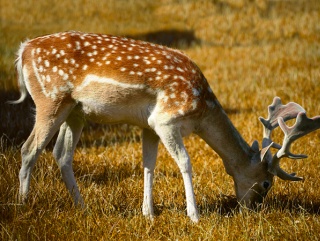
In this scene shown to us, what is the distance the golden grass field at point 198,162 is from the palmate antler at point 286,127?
10.7 inches

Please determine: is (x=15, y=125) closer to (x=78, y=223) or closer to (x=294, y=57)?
(x=78, y=223)

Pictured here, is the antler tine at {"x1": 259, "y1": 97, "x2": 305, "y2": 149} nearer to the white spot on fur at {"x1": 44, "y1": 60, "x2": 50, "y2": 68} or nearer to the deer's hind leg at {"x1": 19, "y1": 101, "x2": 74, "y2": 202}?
the deer's hind leg at {"x1": 19, "y1": 101, "x2": 74, "y2": 202}

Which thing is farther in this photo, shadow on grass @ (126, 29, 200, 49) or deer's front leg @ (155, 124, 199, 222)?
shadow on grass @ (126, 29, 200, 49)

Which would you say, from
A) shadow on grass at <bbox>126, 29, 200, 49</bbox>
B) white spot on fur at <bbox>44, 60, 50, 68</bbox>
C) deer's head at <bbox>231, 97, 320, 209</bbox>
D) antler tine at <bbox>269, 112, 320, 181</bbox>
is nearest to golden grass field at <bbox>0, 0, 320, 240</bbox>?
shadow on grass at <bbox>126, 29, 200, 49</bbox>

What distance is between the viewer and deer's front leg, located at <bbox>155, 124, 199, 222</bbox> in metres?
3.94

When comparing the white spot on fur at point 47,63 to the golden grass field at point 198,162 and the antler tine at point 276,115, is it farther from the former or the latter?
the antler tine at point 276,115

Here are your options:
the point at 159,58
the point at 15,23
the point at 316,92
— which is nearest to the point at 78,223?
the point at 159,58

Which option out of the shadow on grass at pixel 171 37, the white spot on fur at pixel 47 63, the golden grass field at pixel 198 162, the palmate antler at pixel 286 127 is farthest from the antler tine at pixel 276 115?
the shadow on grass at pixel 171 37

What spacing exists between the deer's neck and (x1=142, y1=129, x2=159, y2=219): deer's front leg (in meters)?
0.38

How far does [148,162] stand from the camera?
14.1 feet

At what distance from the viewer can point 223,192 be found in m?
4.70

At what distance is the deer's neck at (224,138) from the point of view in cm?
414

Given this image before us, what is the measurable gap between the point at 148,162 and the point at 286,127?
40.8 inches

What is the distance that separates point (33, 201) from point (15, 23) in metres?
11.5
